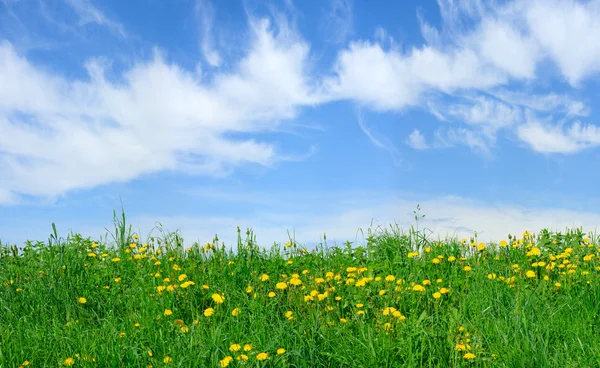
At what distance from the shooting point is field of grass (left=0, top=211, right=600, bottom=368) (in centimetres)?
453

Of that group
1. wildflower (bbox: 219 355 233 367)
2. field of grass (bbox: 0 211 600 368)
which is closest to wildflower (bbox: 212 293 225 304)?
field of grass (bbox: 0 211 600 368)

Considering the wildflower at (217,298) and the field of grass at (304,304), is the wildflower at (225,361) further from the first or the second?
the wildflower at (217,298)

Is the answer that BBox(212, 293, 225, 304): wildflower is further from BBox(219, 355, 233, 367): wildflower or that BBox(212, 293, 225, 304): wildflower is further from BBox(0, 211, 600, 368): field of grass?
BBox(219, 355, 233, 367): wildflower

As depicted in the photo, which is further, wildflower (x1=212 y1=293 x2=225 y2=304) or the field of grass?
wildflower (x1=212 y1=293 x2=225 y2=304)

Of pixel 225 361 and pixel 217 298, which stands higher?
pixel 217 298

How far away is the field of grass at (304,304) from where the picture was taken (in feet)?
14.9

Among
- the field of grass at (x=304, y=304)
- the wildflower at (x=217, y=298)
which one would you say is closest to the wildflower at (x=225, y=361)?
the field of grass at (x=304, y=304)

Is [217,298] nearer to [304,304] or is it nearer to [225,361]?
[304,304]

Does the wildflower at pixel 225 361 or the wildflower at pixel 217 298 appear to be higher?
the wildflower at pixel 217 298

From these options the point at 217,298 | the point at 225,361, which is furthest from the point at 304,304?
the point at 225,361

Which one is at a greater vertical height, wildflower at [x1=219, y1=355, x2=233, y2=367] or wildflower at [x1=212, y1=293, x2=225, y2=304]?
wildflower at [x1=212, y1=293, x2=225, y2=304]

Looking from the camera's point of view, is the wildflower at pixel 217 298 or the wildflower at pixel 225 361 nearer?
the wildflower at pixel 225 361

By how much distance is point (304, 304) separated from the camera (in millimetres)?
5750

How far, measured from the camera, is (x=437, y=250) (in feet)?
23.5
